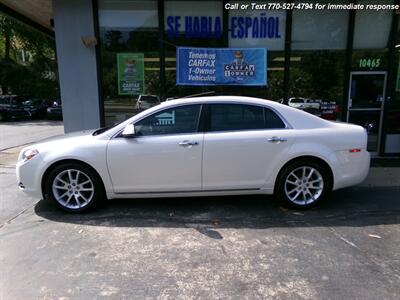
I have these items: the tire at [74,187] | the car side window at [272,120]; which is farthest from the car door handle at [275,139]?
the tire at [74,187]

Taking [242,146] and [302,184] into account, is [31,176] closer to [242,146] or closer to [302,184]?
[242,146]

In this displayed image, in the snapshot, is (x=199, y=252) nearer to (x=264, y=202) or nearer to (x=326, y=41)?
(x=264, y=202)

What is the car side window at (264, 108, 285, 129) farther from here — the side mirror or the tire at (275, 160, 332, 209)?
the side mirror

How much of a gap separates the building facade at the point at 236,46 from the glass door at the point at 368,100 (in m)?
0.02

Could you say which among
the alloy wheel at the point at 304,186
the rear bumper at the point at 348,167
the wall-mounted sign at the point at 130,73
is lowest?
the alloy wheel at the point at 304,186

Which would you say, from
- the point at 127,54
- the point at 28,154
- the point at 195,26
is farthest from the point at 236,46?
the point at 28,154

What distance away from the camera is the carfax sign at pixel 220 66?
25.7 ft

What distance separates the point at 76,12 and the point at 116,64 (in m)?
1.30

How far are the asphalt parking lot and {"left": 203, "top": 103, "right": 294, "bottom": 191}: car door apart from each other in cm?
46

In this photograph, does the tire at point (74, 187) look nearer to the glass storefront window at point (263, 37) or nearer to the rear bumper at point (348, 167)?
the rear bumper at point (348, 167)

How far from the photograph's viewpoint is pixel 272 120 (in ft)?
16.0

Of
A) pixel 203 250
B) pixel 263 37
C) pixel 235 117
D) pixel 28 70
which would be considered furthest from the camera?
pixel 28 70

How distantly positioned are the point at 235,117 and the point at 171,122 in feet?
2.80

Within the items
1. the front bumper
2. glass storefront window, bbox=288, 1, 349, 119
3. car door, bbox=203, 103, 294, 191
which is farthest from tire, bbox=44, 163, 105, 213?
glass storefront window, bbox=288, 1, 349, 119
